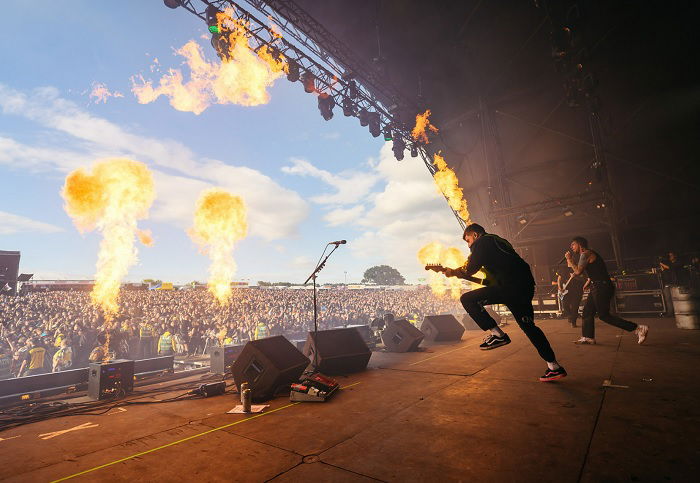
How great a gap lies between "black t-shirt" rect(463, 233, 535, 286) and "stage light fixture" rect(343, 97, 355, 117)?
11709 mm

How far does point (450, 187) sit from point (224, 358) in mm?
14813

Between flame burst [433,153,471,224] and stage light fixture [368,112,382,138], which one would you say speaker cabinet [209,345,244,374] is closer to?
stage light fixture [368,112,382,138]

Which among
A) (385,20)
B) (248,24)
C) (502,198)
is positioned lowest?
(502,198)

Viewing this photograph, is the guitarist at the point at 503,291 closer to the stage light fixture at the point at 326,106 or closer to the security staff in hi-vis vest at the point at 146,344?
the stage light fixture at the point at 326,106

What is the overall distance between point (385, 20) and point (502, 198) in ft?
31.0

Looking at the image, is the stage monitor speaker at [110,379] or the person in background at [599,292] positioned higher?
the person in background at [599,292]

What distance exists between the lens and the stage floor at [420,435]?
2338 millimetres

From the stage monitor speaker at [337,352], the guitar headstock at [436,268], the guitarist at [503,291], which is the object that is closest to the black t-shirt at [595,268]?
the guitarist at [503,291]

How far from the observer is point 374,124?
52.2ft

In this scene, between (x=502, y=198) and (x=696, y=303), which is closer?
(x=696, y=303)

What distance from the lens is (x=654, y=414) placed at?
3.00 metres

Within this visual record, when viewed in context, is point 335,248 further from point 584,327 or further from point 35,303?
point 35,303

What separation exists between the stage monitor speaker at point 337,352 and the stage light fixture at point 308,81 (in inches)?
398

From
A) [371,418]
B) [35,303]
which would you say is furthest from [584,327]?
[35,303]
